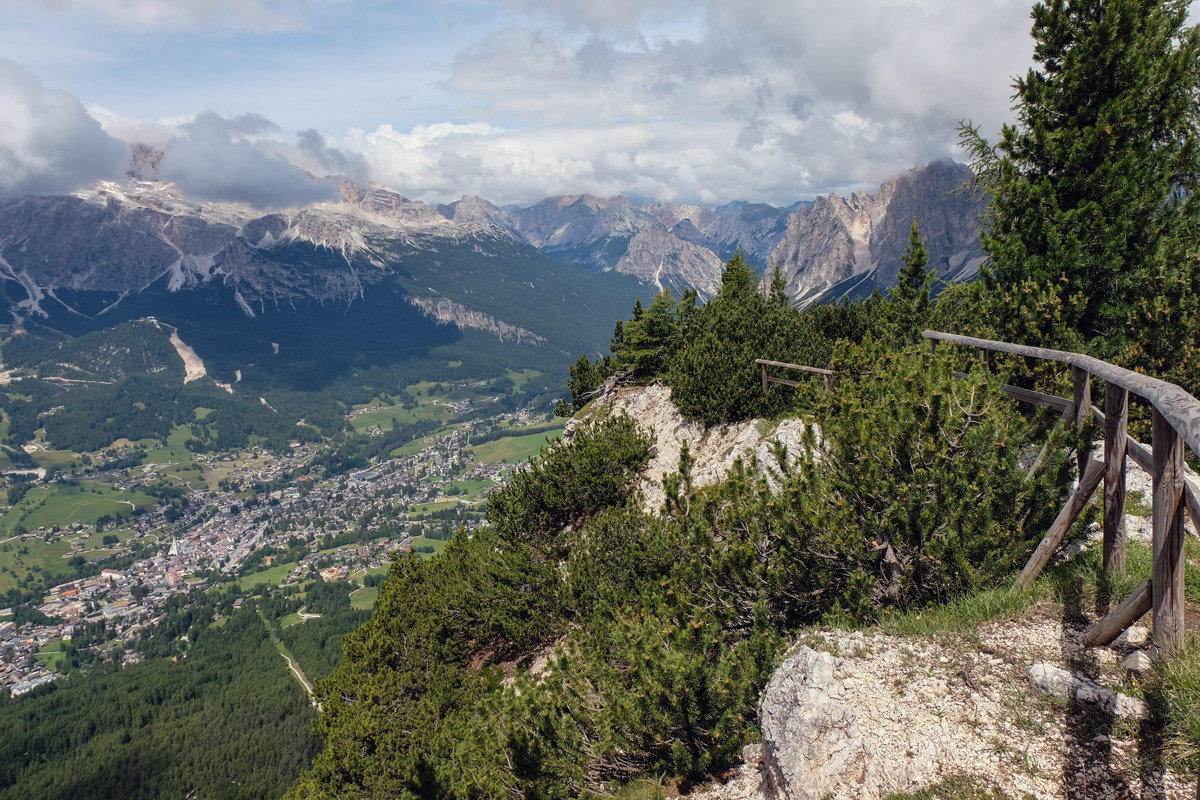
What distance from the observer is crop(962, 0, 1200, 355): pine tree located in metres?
12.9

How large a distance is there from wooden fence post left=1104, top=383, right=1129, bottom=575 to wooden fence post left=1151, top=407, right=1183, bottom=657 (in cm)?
96

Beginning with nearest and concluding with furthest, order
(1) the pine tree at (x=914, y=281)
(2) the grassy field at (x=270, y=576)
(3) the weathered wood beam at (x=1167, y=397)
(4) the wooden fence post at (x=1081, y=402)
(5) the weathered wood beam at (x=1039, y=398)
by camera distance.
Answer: (3) the weathered wood beam at (x=1167, y=397) → (4) the wooden fence post at (x=1081, y=402) → (5) the weathered wood beam at (x=1039, y=398) → (1) the pine tree at (x=914, y=281) → (2) the grassy field at (x=270, y=576)

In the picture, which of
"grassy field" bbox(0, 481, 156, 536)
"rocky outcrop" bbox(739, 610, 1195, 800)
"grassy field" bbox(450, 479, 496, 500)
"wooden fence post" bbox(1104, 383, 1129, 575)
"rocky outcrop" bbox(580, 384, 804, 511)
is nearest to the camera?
"rocky outcrop" bbox(739, 610, 1195, 800)

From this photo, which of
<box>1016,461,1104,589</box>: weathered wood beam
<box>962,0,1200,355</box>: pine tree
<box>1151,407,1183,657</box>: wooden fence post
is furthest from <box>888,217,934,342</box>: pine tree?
<box>1151,407,1183,657</box>: wooden fence post

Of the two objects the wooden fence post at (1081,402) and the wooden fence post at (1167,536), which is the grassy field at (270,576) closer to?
the wooden fence post at (1081,402)

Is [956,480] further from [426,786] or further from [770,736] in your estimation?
[426,786]

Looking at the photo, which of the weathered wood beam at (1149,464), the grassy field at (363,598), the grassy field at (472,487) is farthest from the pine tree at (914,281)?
the grassy field at (472,487)

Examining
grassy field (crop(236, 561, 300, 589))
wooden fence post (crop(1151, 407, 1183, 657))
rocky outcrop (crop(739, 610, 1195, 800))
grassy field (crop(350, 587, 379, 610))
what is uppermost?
wooden fence post (crop(1151, 407, 1183, 657))

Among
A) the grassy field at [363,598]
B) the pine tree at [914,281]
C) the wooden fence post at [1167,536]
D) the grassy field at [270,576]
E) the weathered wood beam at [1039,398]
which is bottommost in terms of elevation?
the grassy field at [270,576]

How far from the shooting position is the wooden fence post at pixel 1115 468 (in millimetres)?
5191

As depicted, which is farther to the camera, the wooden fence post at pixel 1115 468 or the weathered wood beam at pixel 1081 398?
the weathered wood beam at pixel 1081 398

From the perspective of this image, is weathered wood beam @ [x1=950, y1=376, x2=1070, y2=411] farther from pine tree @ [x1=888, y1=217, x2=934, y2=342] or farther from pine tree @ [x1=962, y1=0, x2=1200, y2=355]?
pine tree @ [x1=888, y1=217, x2=934, y2=342]

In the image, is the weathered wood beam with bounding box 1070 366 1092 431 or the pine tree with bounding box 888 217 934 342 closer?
the weathered wood beam with bounding box 1070 366 1092 431

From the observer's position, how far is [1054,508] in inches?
Answer: 262
